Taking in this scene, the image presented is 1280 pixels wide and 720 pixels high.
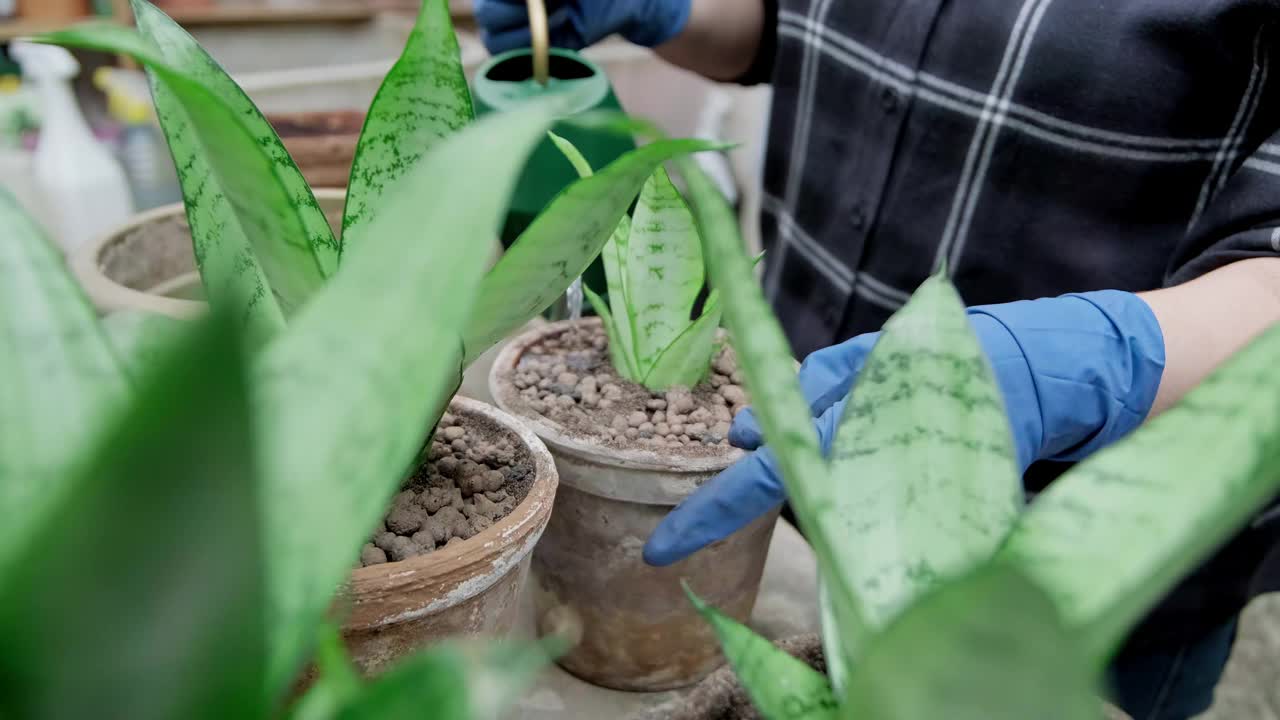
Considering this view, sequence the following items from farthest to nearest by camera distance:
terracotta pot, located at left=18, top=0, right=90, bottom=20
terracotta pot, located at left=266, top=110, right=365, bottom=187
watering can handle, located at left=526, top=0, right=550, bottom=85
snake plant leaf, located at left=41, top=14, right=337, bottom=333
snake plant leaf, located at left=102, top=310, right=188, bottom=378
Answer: terracotta pot, located at left=18, top=0, right=90, bottom=20 < terracotta pot, located at left=266, top=110, right=365, bottom=187 < watering can handle, located at left=526, top=0, right=550, bottom=85 < snake plant leaf, located at left=41, top=14, right=337, bottom=333 < snake plant leaf, located at left=102, top=310, right=188, bottom=378

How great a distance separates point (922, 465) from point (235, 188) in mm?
209

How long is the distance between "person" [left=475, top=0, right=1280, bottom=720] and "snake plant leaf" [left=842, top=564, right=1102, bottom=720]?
0.24 m

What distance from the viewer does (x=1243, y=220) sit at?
0.53 m

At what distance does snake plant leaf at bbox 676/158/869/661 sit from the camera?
18 centimetres

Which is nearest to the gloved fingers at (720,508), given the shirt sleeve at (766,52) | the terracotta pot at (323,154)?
the terracotta pot at (323,154)

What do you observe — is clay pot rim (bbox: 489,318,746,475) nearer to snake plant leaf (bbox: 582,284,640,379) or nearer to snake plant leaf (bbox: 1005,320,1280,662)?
snake plant leaf (bbox: 582,284,640,379)

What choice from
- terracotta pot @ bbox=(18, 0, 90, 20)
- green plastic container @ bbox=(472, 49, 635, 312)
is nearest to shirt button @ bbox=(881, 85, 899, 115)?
green plastic container @ bbox=(472, 49, 635, 312)

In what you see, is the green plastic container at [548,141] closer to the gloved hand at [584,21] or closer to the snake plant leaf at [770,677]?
the gloved hand at [584,21]

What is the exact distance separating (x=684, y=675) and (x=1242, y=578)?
0.47 meters

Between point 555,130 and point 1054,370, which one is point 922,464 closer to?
point 1054,370

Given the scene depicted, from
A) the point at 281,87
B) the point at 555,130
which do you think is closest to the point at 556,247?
the point at 555,130

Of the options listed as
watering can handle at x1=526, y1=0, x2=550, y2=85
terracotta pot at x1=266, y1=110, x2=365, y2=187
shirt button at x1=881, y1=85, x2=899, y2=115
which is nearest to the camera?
watering can handle at x1=526, y1=0, x2=550, y2=85

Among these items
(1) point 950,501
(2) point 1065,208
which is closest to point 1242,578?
(2) point 1065,208

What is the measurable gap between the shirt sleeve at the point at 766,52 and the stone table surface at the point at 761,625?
555mm
